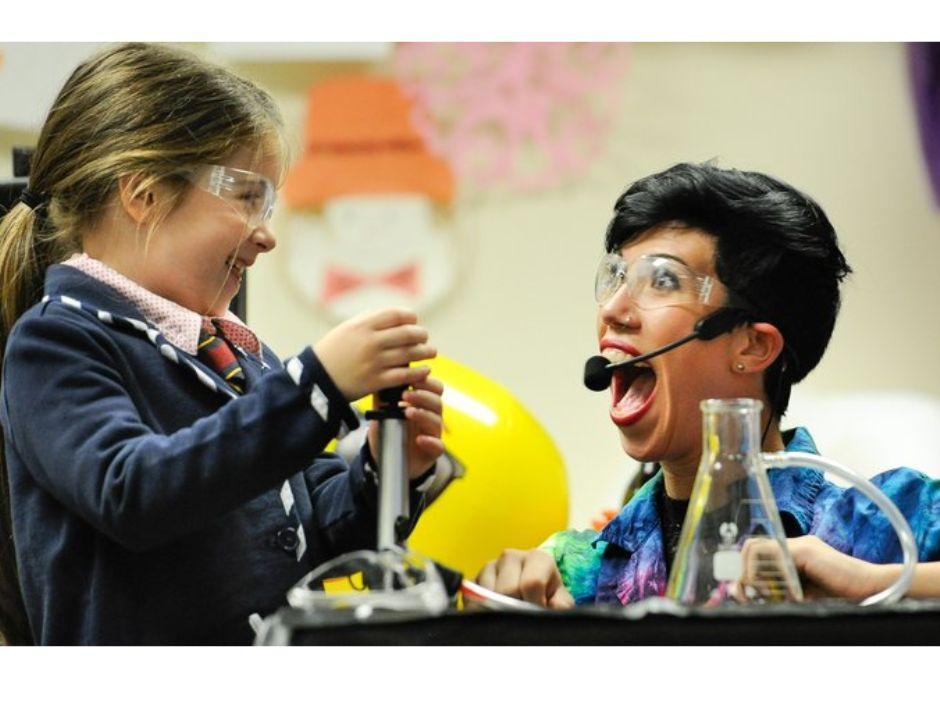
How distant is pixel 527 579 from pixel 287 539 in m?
0.24

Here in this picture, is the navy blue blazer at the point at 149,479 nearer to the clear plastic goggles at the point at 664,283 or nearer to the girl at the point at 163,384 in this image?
the girl at the point at 163,384

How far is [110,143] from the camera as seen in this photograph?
4.41ft

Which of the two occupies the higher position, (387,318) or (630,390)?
(387,318)

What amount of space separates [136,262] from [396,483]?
16.5 inches

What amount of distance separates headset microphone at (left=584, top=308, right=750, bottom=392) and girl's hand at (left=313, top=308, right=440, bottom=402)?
1.18 ft

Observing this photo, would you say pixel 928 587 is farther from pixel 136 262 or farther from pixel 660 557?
pixel 136 262

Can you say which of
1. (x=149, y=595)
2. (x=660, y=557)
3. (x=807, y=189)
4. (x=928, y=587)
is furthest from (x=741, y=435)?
(x=807, y=189)

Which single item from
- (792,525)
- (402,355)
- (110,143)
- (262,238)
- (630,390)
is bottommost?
Result: (792,525)

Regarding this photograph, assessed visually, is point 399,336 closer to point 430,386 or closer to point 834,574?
point 430,386

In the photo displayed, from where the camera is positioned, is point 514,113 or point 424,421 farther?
point 514,113

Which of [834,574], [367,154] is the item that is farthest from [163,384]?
[367,154]

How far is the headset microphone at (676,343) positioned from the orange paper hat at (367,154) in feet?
5.29

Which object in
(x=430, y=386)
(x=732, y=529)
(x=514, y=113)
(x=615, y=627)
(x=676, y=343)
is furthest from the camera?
(x=514, y=113)

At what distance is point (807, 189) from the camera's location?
2.82 m
